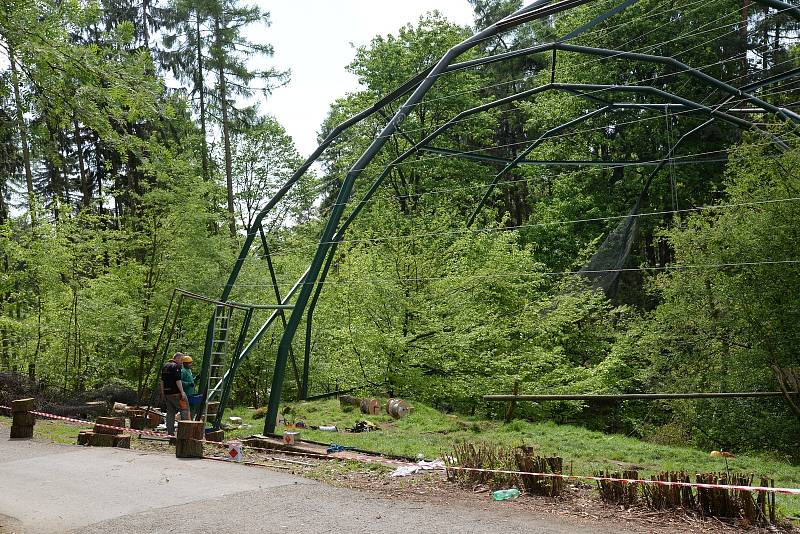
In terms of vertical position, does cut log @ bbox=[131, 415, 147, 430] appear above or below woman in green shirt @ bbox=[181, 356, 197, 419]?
below

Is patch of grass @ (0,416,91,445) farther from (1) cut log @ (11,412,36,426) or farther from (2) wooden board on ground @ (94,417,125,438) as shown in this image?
(2) wooden board on ground @ (94,417,125,438)

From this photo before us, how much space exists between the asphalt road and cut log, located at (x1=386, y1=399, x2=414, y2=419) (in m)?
6.22

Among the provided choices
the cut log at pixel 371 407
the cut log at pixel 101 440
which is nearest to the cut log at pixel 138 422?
the cut log at pixel 101 440

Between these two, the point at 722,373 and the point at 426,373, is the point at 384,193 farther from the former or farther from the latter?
the point at 722,373

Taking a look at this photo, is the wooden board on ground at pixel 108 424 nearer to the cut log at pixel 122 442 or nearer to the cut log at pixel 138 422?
the cut log at pixel 122 442

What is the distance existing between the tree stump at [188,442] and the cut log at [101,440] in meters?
1.73

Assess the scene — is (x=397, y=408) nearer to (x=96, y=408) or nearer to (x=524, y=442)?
(x=524, y=442)

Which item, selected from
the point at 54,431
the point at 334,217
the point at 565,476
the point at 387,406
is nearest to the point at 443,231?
the point at 387,406

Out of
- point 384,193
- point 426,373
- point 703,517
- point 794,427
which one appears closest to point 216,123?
point 384,193

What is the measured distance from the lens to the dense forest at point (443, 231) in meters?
13.7

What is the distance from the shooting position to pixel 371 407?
1658 centimetres

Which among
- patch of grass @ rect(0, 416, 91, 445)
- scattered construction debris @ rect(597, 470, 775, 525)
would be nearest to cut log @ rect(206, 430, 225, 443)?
patch of grass @ rect(0, 416, 91, 445)

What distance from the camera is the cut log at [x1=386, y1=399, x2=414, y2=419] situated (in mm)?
16156

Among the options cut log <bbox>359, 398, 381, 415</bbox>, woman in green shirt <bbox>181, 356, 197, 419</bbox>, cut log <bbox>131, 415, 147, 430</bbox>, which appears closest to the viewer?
woman in green shirt <bbox>181, 356, 197, 419</bbox>
